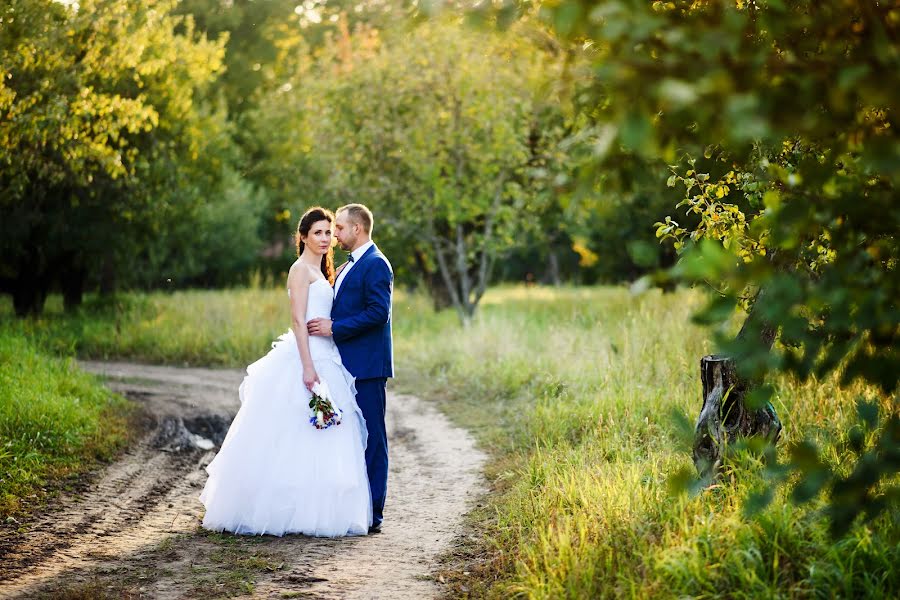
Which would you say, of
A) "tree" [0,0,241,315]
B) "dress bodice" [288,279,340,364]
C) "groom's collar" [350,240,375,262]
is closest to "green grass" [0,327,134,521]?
"dress bodice" [288,279,340,364]

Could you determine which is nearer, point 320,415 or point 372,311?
Result: point 320,415

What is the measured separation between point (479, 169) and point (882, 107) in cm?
1229

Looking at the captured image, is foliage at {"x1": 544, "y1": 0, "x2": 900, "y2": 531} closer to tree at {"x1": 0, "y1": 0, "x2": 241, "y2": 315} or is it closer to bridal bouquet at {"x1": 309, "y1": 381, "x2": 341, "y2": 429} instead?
bridal bouquet at {"x1": 309, "y1": 381, "x2": 341, "y2": 429}

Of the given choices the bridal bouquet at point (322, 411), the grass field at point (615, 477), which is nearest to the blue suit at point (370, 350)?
the bridal bouquet at point (322, 411)

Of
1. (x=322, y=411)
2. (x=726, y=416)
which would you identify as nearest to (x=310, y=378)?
(x=322, y=411)

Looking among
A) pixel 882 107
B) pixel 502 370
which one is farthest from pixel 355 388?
pixel 502 370

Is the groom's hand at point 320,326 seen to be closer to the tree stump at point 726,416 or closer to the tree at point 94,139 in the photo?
the tree stump at point 726,416

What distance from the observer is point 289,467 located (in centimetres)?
584

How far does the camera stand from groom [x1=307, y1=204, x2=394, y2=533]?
611 cm

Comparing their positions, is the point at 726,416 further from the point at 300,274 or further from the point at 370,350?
the point at 300,274

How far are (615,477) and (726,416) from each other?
2.74 ft

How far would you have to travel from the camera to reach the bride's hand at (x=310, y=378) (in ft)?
19.6

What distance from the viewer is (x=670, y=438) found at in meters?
6.96

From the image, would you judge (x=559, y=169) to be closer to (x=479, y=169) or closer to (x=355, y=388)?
(x=479, y=169)
